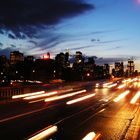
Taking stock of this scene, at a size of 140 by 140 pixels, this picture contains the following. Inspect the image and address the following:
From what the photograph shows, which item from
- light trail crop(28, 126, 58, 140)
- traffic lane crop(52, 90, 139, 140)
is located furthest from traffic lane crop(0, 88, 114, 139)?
light trail crop(28, 126, 58, 140)

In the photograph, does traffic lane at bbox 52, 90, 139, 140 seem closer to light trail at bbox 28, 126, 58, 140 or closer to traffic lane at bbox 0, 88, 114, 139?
traffic lane at bbox 0, 88, 114, 139

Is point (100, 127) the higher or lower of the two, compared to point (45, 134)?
lower

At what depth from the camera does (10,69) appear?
182 meters

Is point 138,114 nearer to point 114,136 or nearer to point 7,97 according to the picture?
point 114,136

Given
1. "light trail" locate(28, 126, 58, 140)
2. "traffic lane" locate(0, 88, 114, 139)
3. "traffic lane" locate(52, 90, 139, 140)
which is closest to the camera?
"light trail" locate(28, 126, 58, 140)

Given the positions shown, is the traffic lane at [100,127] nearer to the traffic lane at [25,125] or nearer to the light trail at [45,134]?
the traffic lane at [25,125]

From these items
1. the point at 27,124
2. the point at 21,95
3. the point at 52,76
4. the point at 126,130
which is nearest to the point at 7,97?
the point at 21,95

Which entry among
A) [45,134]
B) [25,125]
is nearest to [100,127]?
[25,125]

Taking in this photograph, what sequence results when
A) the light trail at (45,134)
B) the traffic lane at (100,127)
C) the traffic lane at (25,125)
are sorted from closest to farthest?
1. the light trail at (45,134)
2. the traffic lane at (25,125)
3. the traffic lane at (100,127)

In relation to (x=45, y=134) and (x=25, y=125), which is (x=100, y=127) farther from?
(x=45, y=134)

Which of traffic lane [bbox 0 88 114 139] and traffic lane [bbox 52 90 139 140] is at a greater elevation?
traffic lane [bbox 0 88 114 139]

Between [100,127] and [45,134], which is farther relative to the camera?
[100,127]

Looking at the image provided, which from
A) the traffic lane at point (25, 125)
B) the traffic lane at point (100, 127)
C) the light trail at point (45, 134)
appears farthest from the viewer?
the traffic lane at point (100, 127)

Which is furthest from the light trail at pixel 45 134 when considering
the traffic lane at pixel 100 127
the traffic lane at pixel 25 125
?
the traffic lane at pixel 25 125
